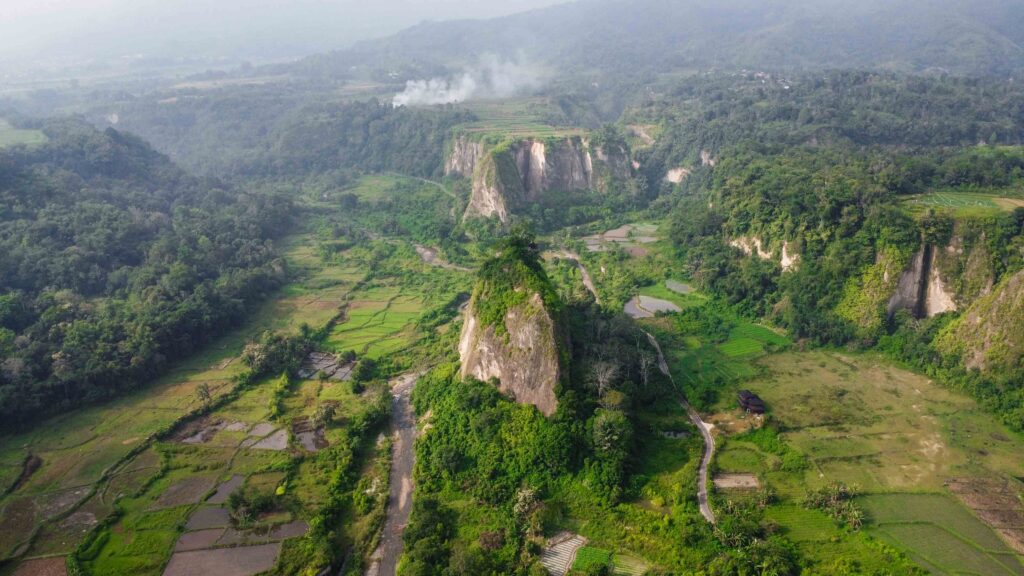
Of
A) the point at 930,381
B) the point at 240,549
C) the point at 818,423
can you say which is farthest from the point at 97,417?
the point at 930,381

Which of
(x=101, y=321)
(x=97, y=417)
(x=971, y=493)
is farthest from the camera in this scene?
(x=101, y=321)

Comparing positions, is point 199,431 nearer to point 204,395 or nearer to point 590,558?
point 204,395

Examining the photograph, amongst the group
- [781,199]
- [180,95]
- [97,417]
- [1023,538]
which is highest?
[180,95]

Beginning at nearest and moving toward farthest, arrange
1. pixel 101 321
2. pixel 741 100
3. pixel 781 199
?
pixel 101 321 → pixel 781 199 → pixel 741 100

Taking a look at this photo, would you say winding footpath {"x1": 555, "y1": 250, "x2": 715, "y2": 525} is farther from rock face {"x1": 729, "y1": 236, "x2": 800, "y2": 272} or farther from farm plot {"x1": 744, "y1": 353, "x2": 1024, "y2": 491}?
rock face {"x1": 729, "y1": 236, "x2": 800, "y2": 272}

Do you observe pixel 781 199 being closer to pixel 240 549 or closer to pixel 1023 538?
pixel 1023 538

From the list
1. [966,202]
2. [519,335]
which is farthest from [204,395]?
[966,202]

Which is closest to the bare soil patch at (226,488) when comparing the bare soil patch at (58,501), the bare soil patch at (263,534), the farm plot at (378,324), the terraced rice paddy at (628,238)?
the bare soil patch at (263,534)
